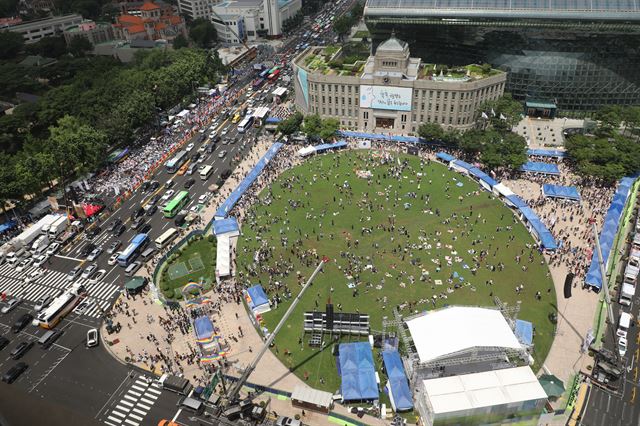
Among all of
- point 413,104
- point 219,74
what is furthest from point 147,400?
point 219,74

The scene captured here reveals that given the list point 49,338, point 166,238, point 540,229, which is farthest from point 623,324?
point 49,338

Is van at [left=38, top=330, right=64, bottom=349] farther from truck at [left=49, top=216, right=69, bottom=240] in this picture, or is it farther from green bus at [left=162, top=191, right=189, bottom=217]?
green bus at [left=162, top=191, right=189, bottom=217]

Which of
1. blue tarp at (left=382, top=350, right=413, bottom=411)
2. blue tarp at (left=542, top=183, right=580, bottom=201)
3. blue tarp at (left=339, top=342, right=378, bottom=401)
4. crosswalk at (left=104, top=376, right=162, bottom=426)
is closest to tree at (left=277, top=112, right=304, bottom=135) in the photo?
blue tarp at (left=542, top=183, right=580, bottom=201)

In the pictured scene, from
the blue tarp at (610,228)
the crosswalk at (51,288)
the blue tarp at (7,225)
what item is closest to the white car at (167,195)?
the crosswalk at (51,288)

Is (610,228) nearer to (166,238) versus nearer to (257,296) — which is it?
(257,296)

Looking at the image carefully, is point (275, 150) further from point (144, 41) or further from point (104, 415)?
point (144, 41)
